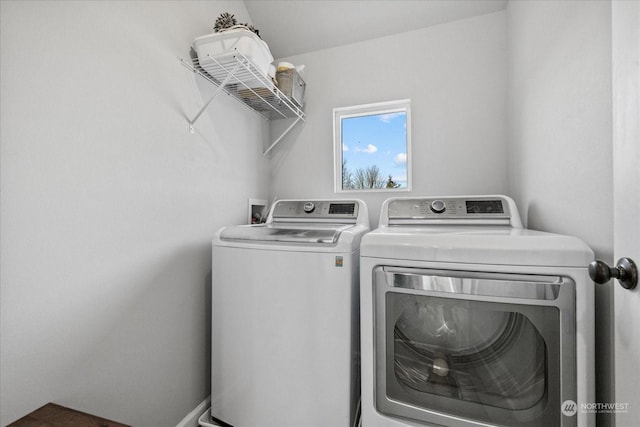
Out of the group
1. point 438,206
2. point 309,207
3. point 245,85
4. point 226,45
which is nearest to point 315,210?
point 309,207

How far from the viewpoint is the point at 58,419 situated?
0.71 metres

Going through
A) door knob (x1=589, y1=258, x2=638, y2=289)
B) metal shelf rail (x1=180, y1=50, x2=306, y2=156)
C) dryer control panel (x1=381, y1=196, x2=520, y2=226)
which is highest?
metal shelf rail (x1=180, y1=50, x2=306, y2=156)

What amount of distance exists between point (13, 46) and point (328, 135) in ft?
5.53

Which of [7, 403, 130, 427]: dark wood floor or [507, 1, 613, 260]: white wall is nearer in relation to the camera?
[7, 403, 130, 427]: dark wood floor

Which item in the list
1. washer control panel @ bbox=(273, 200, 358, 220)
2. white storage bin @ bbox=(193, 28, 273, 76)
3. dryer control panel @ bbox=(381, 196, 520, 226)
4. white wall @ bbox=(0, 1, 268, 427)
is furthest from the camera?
washer control panel @ bbox=(273, 200, 358, 220)

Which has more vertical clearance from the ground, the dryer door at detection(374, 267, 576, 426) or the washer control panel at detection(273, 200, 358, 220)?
the washer control panel at detection(273, 200, 358, 220)

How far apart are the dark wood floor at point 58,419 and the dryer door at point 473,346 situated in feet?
2.91

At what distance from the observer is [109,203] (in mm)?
1030

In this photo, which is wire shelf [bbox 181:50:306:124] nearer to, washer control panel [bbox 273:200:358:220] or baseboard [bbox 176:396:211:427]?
washer control panel [bbox 273:200:358:220]

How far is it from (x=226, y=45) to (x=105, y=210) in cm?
95

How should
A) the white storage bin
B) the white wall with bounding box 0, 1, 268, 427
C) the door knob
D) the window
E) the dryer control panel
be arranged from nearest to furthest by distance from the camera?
the door knob
the white wall with bounding box 0, 1, 268, 427
the white storage bin
the dryer control panel
the window

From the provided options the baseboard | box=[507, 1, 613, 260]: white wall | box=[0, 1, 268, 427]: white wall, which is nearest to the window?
box=[507, 1, 613, 260]: white wall

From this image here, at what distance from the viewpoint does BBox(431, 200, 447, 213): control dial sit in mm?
1530

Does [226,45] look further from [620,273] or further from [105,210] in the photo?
[620,273]
